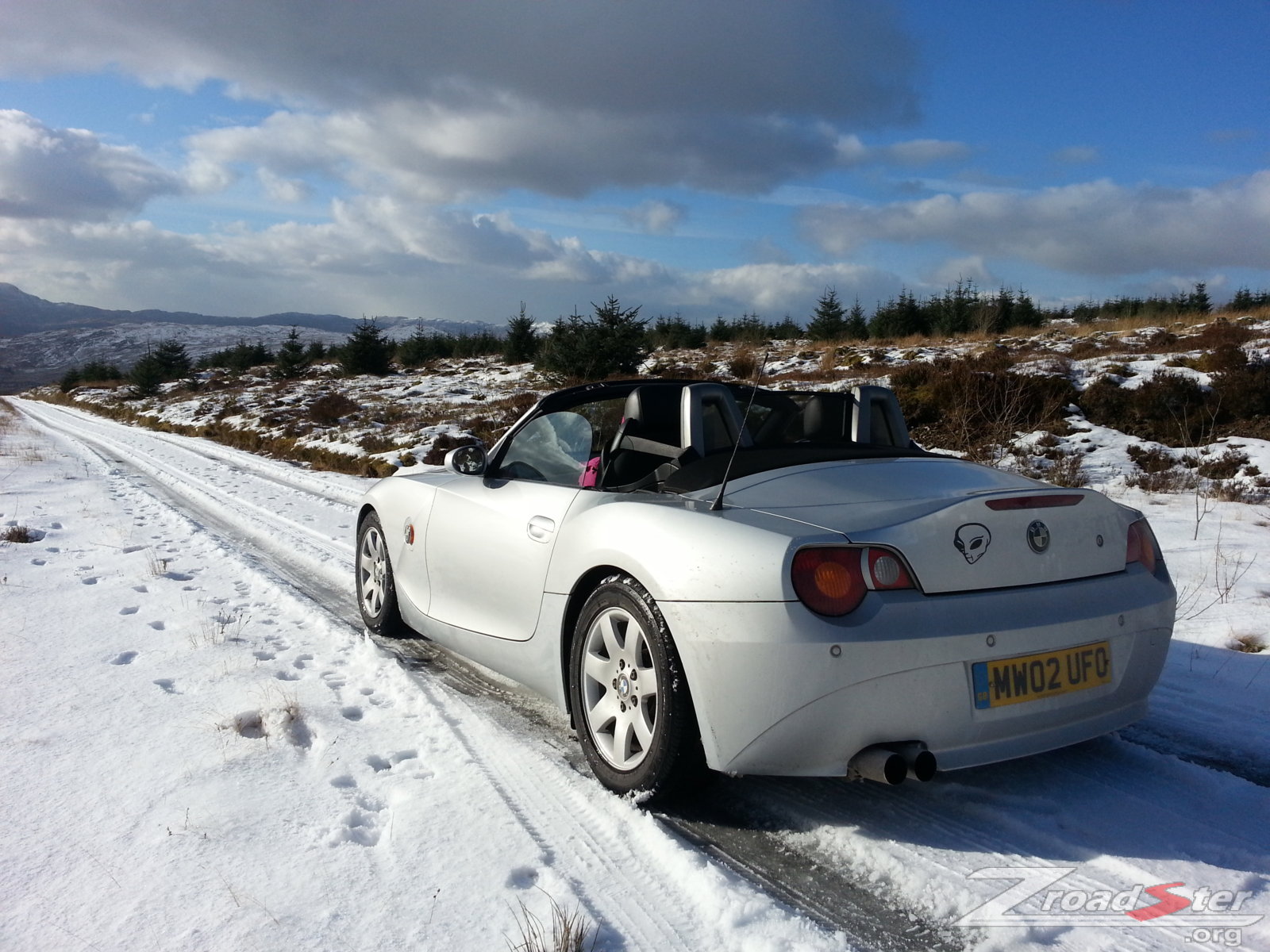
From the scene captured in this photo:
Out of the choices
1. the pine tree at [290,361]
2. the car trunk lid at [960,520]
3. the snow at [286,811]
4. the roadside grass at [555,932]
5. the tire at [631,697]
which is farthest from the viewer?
the pine tree at [290,361]

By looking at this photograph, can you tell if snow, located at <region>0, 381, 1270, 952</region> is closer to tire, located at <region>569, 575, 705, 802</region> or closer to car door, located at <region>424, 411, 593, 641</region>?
tire, located at <region>569, 575, 705, 802</region>

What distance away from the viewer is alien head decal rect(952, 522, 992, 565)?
245 centimetres

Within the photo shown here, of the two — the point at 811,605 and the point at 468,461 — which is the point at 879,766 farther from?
the point at 468,461

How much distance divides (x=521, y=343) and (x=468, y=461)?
29920 mm

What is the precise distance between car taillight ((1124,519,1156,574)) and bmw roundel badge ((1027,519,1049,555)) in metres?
0.43

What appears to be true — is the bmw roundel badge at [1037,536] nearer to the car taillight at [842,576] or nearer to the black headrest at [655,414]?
the car taillight at [842,576]

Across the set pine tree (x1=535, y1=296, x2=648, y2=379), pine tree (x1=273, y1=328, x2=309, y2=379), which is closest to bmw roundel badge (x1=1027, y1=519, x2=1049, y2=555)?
pine tree (x1=535, y1=296, x2=648, y2=379)

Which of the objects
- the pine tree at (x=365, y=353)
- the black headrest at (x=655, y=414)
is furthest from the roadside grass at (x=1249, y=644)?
the pine tree at (x=365, y=353)

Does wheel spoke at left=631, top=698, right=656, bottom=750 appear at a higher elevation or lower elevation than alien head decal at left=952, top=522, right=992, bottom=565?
lower

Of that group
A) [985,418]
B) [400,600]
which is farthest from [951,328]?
[400,600]

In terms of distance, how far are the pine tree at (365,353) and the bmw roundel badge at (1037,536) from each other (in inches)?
1430

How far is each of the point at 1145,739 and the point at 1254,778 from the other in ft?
1.19

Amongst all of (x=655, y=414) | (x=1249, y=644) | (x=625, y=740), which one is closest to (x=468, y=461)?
(x=655, y=414)

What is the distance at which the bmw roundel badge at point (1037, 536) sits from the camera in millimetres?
2553
